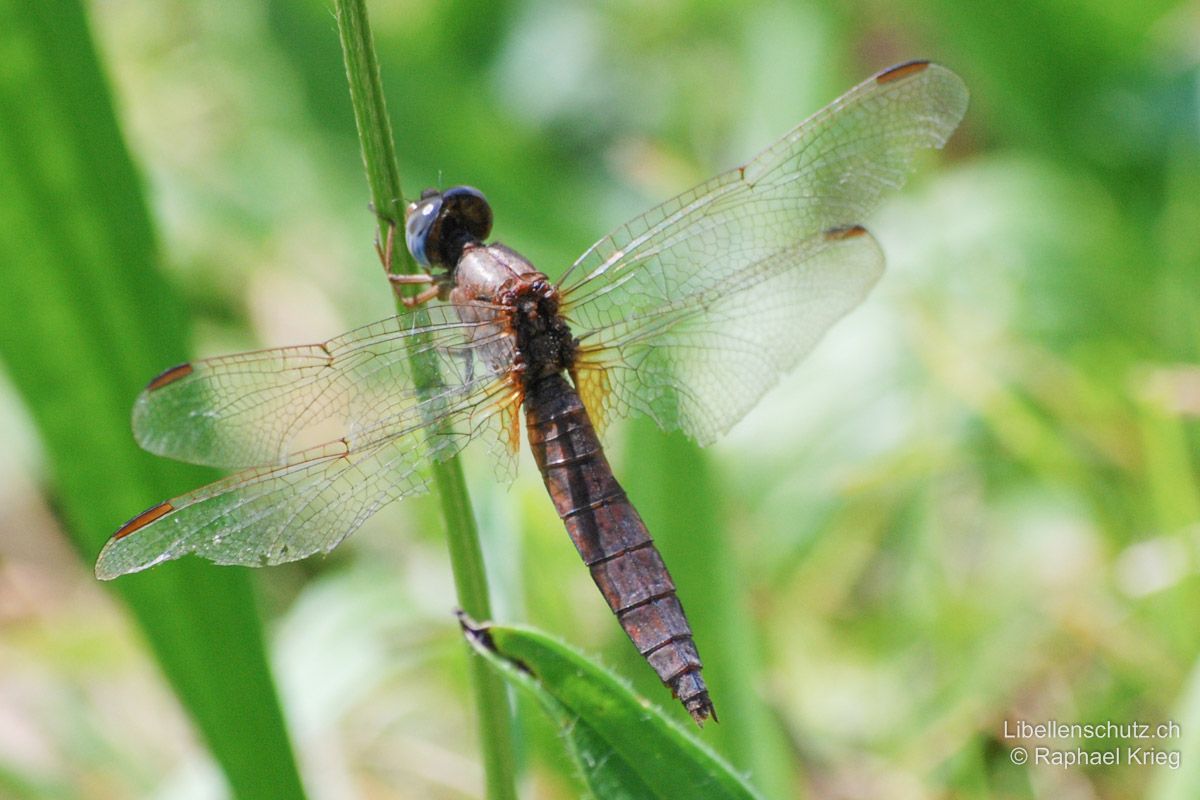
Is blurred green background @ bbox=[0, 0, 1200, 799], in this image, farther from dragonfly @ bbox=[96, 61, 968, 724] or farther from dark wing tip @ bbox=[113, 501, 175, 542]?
dark wing tip @ bbox=[113, 501, 175, 542]

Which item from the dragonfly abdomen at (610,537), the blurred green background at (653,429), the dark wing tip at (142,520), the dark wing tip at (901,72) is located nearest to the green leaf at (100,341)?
the blurred green background at (653,429)

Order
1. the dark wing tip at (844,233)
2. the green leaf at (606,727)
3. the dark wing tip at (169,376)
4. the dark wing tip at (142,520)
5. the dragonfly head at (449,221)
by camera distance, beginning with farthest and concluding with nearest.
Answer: the dark wing tip at (844,233) < the dragonfly head at (449,221) < the dark wing tip at (169,376) < the dark wing tip at (142,520) < the green leaf at (606,727)

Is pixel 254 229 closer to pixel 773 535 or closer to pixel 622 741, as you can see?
pixel 773 535

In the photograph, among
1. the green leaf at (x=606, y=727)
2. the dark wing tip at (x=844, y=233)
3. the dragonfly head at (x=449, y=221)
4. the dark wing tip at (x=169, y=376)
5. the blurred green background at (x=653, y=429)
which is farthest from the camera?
the dark wing tip at (x=844, y=233)

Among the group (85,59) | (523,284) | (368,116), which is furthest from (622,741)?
(85,59)

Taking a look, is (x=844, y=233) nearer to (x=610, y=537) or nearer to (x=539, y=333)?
(x=539, y=333)

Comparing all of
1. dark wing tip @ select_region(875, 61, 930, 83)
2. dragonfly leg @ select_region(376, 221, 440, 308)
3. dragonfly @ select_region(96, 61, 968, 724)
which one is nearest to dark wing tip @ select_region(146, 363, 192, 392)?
dragonfly @ select_region(96, 61, 968, 724)

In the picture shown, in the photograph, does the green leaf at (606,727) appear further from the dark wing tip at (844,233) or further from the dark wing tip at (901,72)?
the dark wing tip at (901,72)

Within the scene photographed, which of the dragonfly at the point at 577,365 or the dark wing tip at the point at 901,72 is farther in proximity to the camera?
the dark wing tip at the point at 901,72
